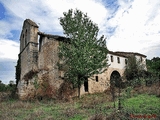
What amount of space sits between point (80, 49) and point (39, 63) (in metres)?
7.50

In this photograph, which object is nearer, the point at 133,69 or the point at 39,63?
the point at 39,63

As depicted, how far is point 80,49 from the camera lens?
22.2m

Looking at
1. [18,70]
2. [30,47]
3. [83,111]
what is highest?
[30,47]

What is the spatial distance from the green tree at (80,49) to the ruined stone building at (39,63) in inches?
75.6

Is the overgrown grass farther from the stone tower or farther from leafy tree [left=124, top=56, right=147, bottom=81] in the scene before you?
leafy tree [left=124, top=56, right=147, bottom=81]

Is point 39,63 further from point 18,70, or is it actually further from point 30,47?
point 18,70

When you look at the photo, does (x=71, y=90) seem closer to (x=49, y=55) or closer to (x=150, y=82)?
(x=49, y=55)

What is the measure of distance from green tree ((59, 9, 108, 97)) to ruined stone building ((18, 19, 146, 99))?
1920 mm

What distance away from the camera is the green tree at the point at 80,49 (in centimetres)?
2179

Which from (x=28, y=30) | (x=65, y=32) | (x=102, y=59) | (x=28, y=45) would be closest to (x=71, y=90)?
(x=102, y=59)

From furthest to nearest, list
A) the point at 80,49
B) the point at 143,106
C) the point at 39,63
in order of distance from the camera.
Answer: the point at 39,63 < the point at 80,49 < the point at 143,106

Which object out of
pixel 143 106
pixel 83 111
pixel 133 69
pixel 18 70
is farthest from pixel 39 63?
pixel 133 69

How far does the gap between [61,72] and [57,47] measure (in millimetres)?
3232

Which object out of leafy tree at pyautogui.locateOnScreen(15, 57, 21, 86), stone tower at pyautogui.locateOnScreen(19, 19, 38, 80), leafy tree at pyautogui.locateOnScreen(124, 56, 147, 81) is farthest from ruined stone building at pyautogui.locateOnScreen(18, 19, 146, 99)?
Result: leafy tree at pyautogui.locateOnScreen(124, 56, 147, 81)
